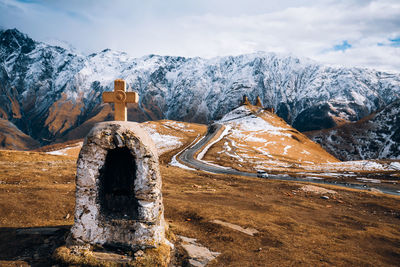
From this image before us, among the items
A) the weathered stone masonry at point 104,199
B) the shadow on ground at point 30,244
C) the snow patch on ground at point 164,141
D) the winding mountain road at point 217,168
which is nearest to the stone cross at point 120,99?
the weathered stone masonry at point 104,199

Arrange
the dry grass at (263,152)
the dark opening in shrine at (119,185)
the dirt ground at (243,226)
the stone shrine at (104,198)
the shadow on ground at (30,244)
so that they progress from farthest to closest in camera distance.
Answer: the dry grass at (263,152) < the dirt ground at (243,226) < the dark opening in shrine at (119,185) < the stone shrine at (104,198) < the shadow on ground at (30,244)

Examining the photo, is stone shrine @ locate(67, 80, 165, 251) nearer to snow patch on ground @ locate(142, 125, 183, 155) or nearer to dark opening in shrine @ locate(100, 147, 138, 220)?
dark opening in shrine @ locate(100, 147, 138, 220)

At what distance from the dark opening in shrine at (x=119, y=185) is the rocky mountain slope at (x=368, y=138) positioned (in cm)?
17592

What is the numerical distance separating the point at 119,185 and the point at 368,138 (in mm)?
197587

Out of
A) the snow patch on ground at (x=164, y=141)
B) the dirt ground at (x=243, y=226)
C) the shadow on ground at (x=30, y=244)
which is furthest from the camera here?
the snow patch on ground at (x=164, y=141)

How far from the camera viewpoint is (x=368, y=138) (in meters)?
169

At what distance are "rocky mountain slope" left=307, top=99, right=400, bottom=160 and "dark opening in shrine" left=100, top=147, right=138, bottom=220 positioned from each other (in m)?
176

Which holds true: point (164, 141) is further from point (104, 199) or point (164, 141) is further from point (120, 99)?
point (104, 199)

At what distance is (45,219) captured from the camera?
14.9 m

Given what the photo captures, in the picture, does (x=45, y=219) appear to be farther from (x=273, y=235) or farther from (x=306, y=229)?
(x=306, y=229)

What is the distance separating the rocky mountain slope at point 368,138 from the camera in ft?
516

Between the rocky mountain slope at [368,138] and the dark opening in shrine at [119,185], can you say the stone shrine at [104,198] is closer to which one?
the dark opening in shrine at [119,185]

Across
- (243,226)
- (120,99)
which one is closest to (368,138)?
(243,226)

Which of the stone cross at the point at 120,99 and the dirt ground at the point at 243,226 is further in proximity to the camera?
the stone cross at the point at 120,99
